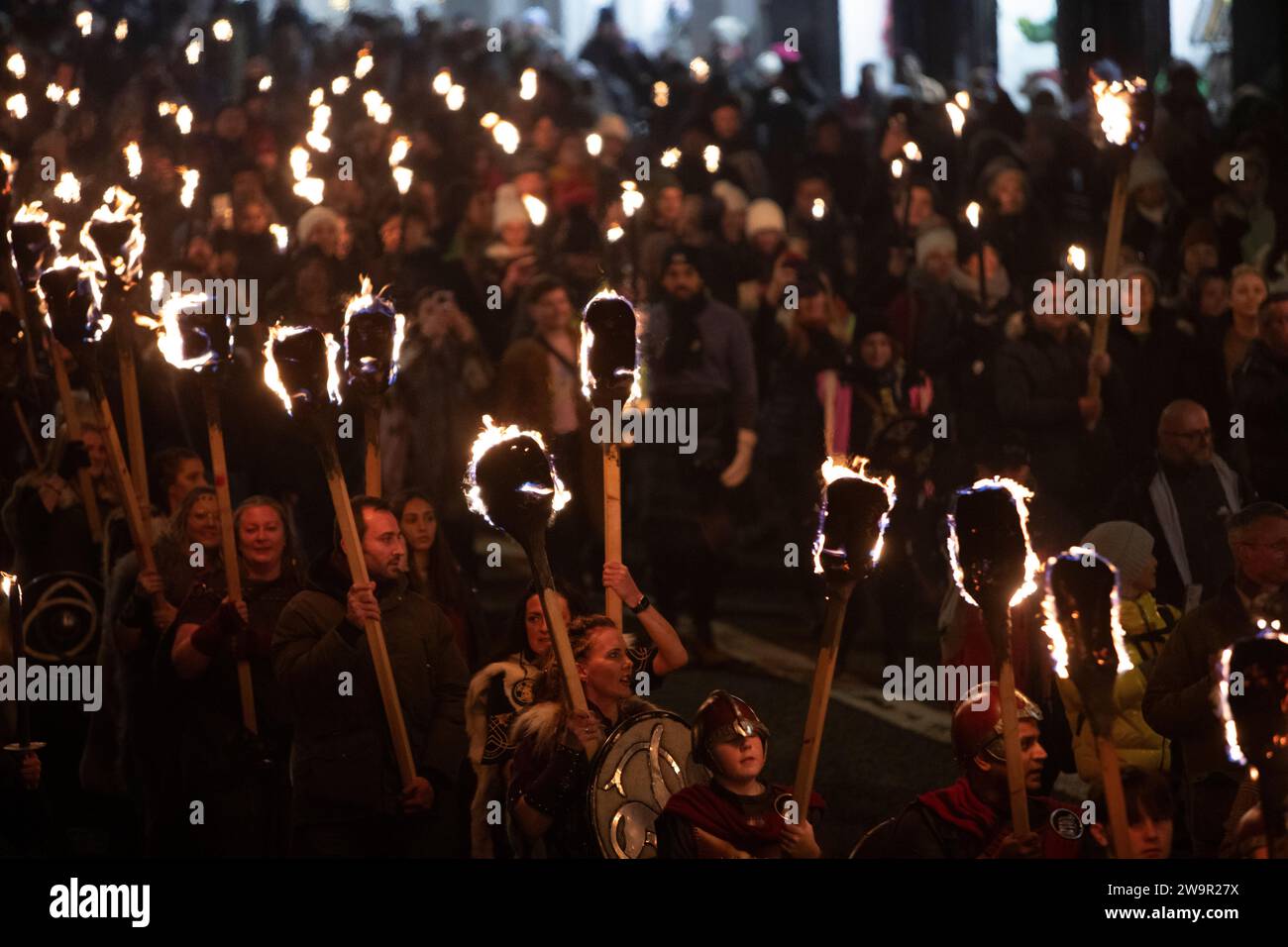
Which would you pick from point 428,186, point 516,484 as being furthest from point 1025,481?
point 428,186

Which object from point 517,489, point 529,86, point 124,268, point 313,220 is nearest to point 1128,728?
point 517,489

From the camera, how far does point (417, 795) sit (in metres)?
8.16

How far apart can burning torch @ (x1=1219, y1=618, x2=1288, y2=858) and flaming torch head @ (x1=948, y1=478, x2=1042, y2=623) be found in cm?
76

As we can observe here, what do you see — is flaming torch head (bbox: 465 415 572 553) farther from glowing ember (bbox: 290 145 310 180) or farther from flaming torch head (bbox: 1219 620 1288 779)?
glowing ember (bbox: 290 145 310 180)

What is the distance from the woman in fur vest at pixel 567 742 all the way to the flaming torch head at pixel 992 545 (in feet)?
4.09

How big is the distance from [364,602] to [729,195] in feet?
33.5

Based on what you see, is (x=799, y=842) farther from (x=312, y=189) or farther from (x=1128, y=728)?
(x=312, y=189)

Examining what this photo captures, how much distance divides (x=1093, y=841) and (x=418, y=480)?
6.34 metres

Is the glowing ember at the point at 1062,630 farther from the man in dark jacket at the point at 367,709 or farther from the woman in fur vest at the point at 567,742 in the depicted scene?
the man in dark jacket at the point at 367,709

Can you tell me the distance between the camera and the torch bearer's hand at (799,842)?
7.01 meters

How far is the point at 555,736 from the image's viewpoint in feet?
25.3

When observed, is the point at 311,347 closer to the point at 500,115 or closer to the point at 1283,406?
the point at 1283,406

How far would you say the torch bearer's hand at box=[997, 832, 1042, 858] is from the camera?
23.1 ft

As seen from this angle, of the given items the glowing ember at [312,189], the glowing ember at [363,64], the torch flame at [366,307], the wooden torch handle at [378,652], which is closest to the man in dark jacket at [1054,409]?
the torch flame at [366,307]
